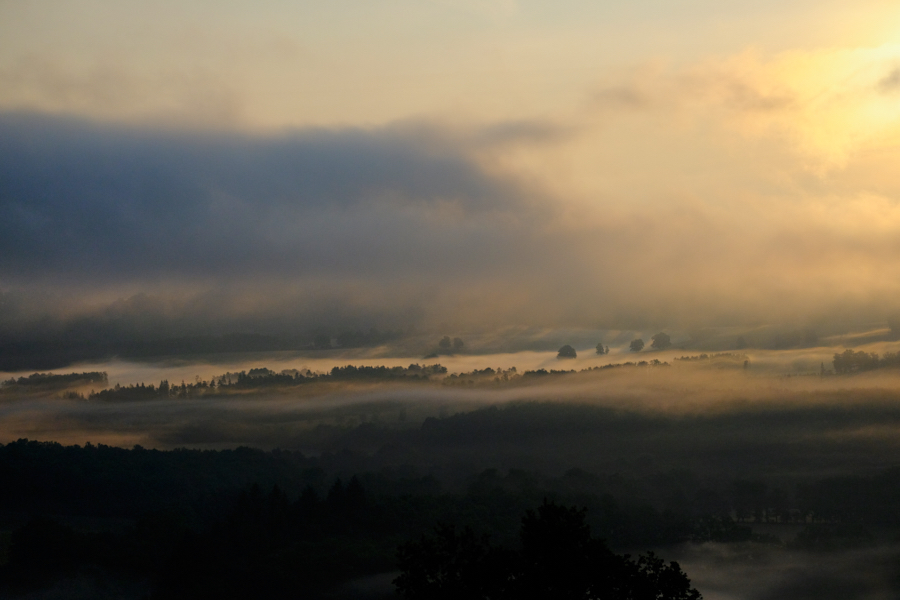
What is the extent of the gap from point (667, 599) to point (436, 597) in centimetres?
1781

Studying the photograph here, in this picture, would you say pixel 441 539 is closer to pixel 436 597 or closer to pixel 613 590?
pixel 436 597

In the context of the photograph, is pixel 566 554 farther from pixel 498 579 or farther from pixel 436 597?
pixel 436 597

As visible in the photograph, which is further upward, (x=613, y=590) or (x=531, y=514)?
(x=531, y=514)

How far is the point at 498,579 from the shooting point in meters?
68.8

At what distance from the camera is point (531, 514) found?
233ft

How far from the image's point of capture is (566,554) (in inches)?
2643

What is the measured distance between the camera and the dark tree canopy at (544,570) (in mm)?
66875

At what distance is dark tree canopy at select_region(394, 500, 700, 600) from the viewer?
6688cm

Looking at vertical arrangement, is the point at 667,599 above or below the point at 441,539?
below

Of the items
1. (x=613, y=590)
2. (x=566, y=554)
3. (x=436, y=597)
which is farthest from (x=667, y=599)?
(x=436, y=597)

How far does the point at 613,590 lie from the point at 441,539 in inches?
550

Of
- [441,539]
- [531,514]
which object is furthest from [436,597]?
[531,514]

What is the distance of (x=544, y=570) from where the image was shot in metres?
67.6

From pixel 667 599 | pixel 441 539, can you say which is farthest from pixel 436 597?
pixel 667 599
